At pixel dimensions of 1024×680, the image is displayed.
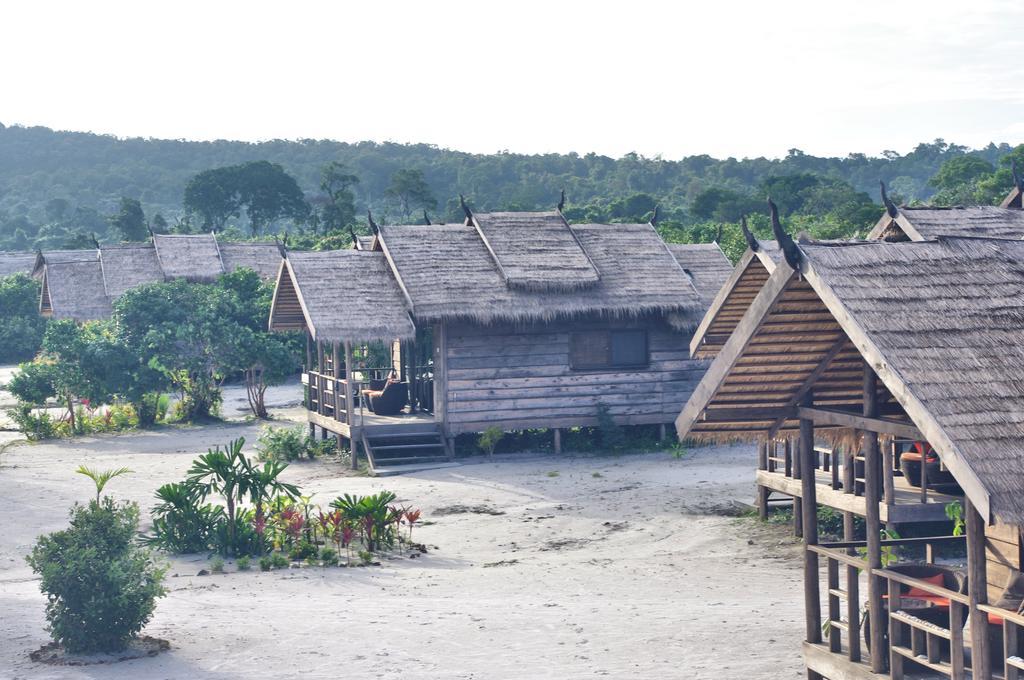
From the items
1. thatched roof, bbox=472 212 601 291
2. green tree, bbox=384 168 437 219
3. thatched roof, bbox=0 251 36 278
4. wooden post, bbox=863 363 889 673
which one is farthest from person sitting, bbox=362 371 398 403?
green tree, bbox=384 168 437 219

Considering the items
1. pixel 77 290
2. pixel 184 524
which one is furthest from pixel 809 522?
pixel 77 290

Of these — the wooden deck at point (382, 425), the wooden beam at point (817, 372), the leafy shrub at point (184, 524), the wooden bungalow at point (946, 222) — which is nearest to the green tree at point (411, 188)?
the wooden deck at point (382, 425)

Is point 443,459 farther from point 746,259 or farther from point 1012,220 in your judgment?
point 746,259

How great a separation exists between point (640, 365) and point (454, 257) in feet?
13.2

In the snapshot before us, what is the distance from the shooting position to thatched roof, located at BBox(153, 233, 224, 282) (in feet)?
136

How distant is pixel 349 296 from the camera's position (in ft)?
72.8

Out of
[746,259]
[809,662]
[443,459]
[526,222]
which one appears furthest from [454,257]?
[809,662]

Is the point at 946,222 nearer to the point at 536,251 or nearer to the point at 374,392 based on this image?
the point at 536,251

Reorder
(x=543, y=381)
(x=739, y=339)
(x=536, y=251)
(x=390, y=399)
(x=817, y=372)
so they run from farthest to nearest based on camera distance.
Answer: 1. (x=390, y=399)
2. (x=536, y=251)
3. (x=543, y=381)
4. (x=817, y=372)
5. (x=739, y=339)

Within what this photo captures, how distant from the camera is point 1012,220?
14.7 m

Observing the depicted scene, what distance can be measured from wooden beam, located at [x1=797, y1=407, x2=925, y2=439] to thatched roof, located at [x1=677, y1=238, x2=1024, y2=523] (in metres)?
0.14

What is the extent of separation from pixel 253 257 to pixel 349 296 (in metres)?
22.5

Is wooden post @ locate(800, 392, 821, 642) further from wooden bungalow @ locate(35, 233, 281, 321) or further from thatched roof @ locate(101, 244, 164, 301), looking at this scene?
thatched roof @ locate(101, 244, 164, 301)

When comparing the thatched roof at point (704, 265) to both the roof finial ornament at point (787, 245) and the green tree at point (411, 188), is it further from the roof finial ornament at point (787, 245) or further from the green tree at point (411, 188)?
the green tree at point (411, 188)
